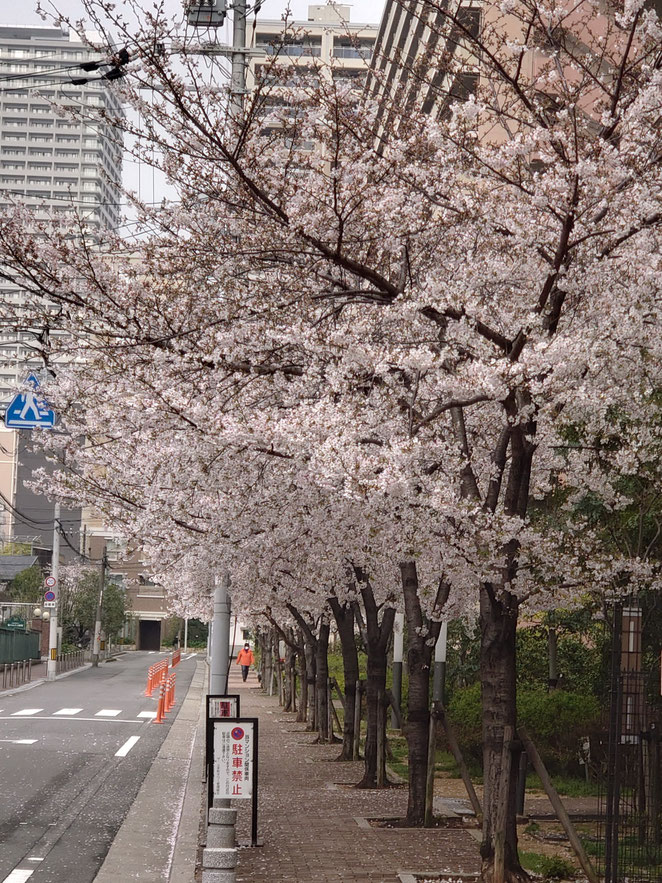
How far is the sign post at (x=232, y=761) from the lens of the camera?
966 centimetres

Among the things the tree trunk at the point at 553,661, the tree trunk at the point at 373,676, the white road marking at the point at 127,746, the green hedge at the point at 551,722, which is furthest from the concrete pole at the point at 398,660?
the tree trunk at the point at 373,676

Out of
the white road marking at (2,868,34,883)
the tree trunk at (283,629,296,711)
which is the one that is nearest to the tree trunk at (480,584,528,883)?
the white road marking at (2,868,34,883)

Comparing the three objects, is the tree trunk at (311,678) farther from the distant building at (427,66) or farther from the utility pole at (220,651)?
the distant building at (427,66)

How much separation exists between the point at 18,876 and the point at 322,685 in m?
16.5

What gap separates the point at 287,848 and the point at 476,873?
217 cm

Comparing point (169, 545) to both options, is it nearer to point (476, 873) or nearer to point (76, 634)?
point (476, 873)

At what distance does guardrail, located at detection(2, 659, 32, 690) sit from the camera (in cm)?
4318

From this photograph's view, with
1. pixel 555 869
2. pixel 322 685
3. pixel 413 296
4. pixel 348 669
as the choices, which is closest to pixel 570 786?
pixel 348 669

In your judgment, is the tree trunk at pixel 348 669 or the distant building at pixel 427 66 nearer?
the distant building at pixel 427 66

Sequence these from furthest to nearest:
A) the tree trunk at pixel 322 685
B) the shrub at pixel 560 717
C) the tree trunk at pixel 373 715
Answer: the tree trunk at pixel 322 685 < the shrub at pixel 560 717 < the tree trunk at pixel 373 715

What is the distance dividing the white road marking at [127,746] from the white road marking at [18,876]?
1079cm

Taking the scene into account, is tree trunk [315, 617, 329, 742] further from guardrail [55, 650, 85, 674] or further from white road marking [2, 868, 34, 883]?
guardrail [55, 650, 85, 674]

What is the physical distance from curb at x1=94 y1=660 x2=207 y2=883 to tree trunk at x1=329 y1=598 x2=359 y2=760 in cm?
279

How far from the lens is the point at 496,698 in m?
10.5
